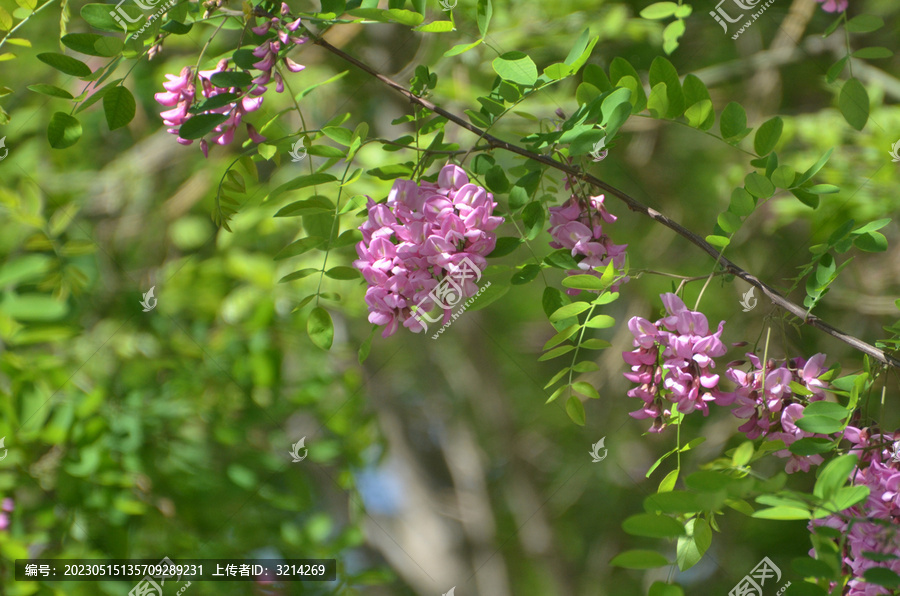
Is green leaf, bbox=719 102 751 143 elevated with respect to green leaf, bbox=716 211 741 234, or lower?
elevated

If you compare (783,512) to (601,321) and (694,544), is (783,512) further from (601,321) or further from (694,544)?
(601,321)

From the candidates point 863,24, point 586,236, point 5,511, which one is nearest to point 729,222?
point 586,236

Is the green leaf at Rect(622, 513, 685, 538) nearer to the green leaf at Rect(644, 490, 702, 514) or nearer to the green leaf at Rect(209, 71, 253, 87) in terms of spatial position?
the green leaf at Rect(644, 490, 702, 514)

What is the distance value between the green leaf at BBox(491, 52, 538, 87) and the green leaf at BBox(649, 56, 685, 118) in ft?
0.51

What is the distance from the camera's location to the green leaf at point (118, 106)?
71cm

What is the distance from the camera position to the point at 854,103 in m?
0.87

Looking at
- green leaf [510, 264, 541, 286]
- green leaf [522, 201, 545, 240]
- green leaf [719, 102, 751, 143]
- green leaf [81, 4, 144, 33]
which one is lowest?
green leaf [510, 264, 541, 286]

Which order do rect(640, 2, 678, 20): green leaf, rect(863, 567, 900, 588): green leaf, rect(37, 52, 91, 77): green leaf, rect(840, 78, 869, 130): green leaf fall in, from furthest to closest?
rect(640, 2, 678, 20): green leaf, rect(840, 78, 869, 130): green leaf, rect(37, 52, 91, 77): green leaf, rect(863, 567, 900, 588): green leaf

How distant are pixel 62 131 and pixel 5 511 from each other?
0.92 metres

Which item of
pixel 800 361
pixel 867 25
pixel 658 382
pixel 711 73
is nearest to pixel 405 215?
pixel 658 382

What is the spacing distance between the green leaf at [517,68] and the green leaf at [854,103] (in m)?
0.48

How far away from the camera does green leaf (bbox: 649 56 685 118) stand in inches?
29.2

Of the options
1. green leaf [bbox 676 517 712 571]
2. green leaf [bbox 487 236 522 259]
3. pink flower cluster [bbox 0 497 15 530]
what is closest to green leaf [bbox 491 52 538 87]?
green leaf [bbox 487 236 522 259]

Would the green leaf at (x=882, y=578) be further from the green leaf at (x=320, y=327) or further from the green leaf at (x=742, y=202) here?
the green leaf at (x=320, y=327)
